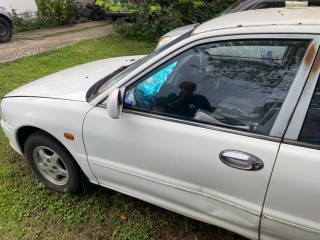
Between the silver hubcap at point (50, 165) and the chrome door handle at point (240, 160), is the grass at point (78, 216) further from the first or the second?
the chrome door handle at point (240, 160)

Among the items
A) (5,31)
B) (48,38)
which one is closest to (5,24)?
(5,31)

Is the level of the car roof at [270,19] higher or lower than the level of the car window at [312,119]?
higher

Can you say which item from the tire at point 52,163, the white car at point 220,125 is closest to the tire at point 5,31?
the tire at point 52,163

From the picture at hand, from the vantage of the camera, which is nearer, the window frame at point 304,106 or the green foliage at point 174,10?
the window frame at point 304,106

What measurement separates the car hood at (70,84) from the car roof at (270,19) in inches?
43.2

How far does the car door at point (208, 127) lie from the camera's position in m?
1.92

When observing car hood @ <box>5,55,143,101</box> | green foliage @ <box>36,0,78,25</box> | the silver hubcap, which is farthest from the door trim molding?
green foliage @ <box>36,0,78,25</box>

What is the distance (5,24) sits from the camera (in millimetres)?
8344

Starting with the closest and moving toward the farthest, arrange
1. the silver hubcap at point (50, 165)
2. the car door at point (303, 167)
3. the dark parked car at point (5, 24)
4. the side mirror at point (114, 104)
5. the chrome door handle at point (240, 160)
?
the car door at point (303, 167)
the chrome door handle at point (240, 160)
the side mirror at point (114, 104)
the silver hubcap at point (50, 165)
the dark parked car at point (5, 24)

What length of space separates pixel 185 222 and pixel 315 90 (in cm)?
151

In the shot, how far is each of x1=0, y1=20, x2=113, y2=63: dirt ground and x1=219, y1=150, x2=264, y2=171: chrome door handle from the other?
636cm

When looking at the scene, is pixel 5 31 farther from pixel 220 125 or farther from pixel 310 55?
pixel 310 55

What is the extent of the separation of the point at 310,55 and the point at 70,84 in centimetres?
194

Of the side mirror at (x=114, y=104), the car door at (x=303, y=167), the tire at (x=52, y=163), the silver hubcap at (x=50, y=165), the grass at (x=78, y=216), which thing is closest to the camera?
the car door at (x=303, y=167)
